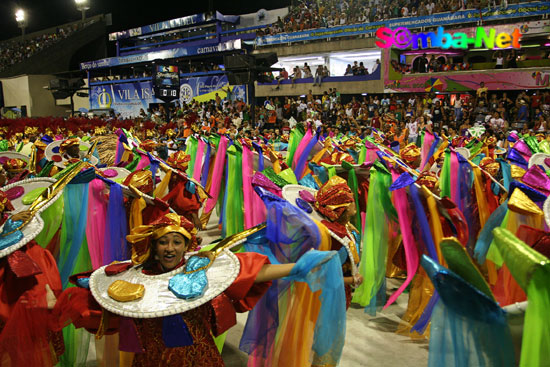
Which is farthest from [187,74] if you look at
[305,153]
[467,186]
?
[467,186]

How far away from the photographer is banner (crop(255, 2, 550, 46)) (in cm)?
1583

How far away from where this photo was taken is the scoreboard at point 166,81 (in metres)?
14.2

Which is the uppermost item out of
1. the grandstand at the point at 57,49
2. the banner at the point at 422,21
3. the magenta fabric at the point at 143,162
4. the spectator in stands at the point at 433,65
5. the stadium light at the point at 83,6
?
the stadium light at the point at 83,6

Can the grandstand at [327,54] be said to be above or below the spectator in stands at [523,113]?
above

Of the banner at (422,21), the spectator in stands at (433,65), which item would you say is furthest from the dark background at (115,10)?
the spectator in stands at (433,65)

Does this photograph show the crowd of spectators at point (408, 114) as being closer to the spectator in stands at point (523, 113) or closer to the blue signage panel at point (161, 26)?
the spectator in stands at point (523, 113)

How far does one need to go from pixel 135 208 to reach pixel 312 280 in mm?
2297

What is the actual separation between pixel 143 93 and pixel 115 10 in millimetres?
11926

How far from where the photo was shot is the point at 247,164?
6.48m

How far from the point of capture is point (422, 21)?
17.8 m

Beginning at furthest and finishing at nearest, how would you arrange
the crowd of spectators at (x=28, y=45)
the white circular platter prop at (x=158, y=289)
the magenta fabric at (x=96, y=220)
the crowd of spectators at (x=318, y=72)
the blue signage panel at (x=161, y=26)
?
the crowd of spectators at (x=28, y=45) → the blue signage panel at (x=161, y=26) → the crowd of spectators at (x=318, y=72) → the magenta fabric at (x=96, y=220) → the white circular platter prop at (x=158, y=289)

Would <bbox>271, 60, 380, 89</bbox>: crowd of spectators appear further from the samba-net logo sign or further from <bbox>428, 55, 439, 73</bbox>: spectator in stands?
<bbox>428, 55, 439, 73</bbox>: spectator in stands

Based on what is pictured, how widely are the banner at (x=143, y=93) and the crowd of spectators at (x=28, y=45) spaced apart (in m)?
9.61

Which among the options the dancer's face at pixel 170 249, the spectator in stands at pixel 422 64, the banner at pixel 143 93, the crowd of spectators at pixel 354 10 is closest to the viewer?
the dancer's face at pixel 170 249
